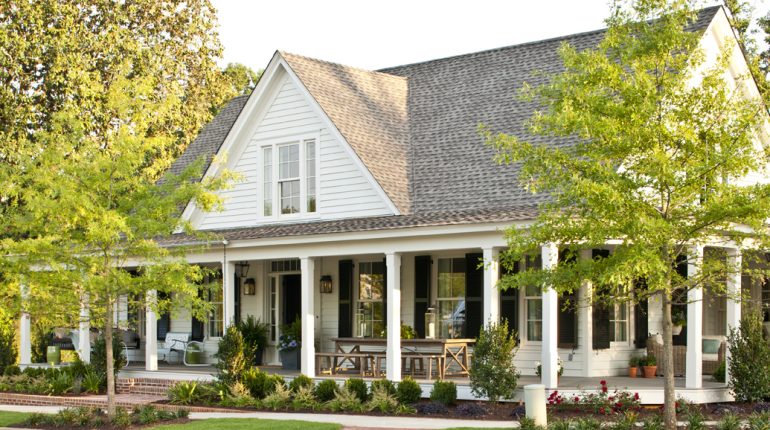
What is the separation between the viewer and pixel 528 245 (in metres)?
14.1

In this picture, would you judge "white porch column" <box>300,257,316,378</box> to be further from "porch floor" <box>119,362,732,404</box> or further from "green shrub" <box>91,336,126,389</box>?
"green shrub" <box>91,336,126,389</box>

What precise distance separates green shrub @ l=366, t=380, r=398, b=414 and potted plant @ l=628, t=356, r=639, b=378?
503 cm

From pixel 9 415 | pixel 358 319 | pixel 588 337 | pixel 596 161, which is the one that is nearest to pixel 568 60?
pixel 596 161

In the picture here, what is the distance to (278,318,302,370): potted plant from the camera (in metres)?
22.9

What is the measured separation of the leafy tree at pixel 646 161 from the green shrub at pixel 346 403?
199 inches

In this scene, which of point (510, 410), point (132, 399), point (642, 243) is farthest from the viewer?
point (132, 399)

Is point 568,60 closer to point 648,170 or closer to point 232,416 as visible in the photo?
point 648,170

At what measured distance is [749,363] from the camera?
59.3ft

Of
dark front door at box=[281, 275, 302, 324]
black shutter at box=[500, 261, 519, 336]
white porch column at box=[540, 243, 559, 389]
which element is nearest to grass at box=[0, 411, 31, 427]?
dark front door at box=[281, 275, 302, 324]

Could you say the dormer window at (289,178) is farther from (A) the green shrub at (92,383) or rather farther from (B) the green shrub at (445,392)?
(B) the green shrub at (445,392)

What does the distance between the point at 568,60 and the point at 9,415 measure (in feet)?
41.5

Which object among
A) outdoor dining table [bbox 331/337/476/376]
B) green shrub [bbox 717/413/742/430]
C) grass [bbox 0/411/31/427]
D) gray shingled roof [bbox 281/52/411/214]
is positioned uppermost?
gray shingled roof [bbox 281/52/411/214]

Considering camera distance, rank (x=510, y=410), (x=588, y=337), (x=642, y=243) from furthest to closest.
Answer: (x=588, y=337), (x=510, y=410), (x=642, y=243)

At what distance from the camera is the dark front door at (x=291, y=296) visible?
24.7 metres
